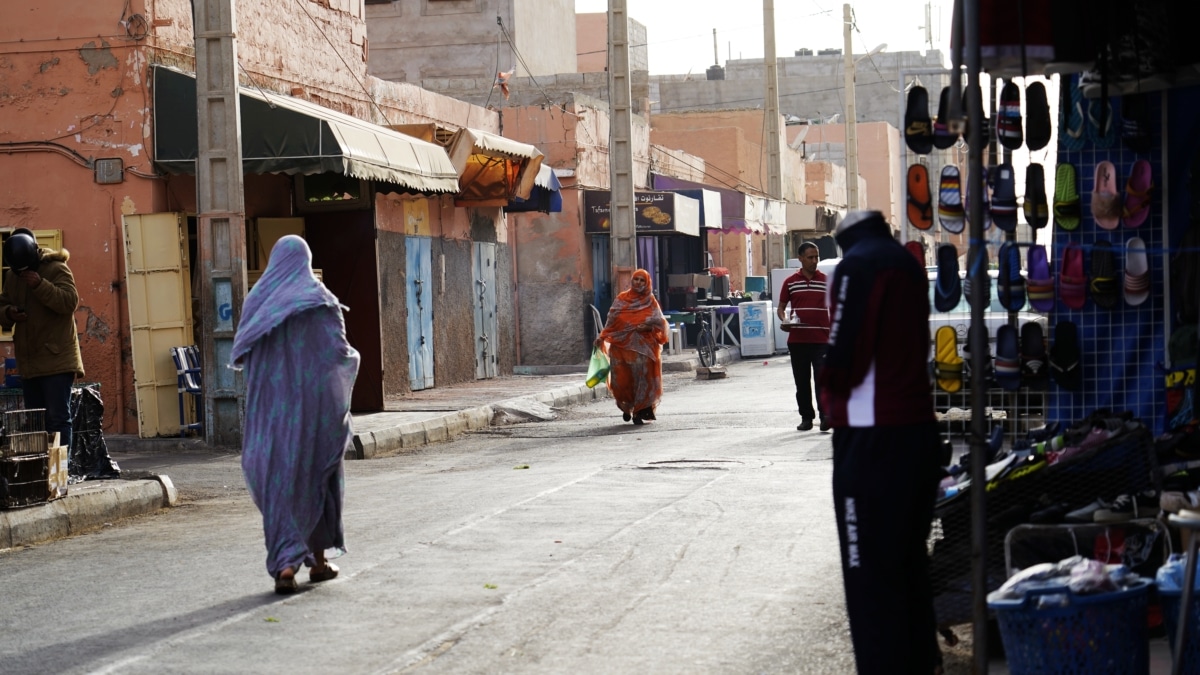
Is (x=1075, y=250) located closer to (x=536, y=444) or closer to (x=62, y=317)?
(x=62, y=317)

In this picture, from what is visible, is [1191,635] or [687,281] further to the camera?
[687,281]

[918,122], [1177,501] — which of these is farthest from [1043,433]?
[918,122]

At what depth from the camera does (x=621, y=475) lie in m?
12.9

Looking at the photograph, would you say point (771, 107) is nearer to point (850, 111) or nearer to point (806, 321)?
point (850, 111)

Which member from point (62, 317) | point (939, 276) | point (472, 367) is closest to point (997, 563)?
point (939, 276)

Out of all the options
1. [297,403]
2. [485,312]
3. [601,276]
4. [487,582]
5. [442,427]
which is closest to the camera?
[487,582]

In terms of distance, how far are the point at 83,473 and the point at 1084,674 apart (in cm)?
951

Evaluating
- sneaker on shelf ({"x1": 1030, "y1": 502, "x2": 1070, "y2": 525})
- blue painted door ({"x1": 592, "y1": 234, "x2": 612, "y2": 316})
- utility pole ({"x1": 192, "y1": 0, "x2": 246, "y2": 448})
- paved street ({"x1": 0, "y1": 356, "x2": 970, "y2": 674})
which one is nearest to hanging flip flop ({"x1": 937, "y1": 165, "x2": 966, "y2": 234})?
sneaker on shelf ({"x1": 1030, "y1": 502, "x2": 1070, "y2": 525})

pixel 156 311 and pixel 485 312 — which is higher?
pixel 156 311

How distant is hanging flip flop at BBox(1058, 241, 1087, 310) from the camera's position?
7336 mm

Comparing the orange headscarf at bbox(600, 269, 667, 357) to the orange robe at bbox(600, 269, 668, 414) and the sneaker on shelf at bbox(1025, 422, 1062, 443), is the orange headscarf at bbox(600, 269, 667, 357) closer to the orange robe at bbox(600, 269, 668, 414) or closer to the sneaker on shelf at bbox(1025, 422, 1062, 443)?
the orange robe at bbox(600, 269, 668, 414)

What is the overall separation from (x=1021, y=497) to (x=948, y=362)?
627 millimetres

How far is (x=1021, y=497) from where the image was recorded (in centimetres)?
651

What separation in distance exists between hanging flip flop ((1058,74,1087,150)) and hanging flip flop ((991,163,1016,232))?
770 millimetres
